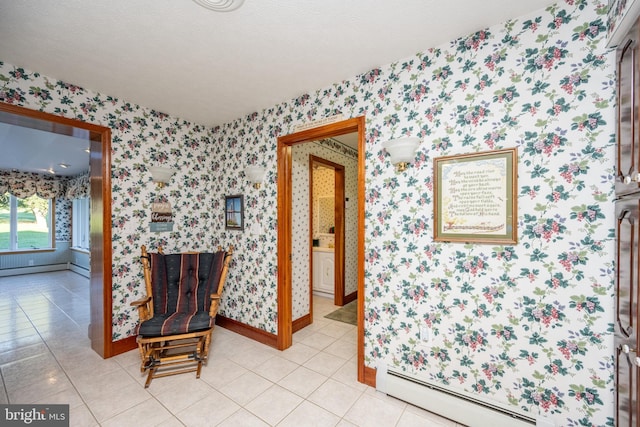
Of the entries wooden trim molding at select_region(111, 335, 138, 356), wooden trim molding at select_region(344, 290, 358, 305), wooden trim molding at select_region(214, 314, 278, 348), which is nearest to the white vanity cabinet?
wooden trim molding at select_region(344, 290, 358, 305)

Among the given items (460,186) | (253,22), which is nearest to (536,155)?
(460,186)

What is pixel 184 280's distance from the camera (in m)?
2.77

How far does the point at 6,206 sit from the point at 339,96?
345 inches

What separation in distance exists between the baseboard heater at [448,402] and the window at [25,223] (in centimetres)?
917

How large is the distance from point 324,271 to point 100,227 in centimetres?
314

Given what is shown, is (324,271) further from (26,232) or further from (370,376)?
(26,232)

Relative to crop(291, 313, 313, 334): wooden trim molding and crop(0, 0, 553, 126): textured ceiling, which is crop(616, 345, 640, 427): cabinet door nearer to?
crop(0, 0, 553, 126): textured ceiling

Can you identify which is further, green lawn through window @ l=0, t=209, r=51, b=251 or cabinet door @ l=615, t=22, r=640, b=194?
green lawn through window @ l=0, t=209, r=51, b=251

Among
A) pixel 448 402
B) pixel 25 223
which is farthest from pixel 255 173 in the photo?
pixel 25 223

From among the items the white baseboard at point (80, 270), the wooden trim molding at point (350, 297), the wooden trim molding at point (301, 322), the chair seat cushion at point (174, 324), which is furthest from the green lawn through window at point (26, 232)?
the wooden trim molding at point (350, 297)

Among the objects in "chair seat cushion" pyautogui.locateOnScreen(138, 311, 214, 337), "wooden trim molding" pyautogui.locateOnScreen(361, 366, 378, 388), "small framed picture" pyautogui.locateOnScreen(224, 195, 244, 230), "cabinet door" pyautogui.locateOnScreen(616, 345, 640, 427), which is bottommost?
"wooden trim molding" pyautogui.locateOnScreen(361, 366, 378, 388)

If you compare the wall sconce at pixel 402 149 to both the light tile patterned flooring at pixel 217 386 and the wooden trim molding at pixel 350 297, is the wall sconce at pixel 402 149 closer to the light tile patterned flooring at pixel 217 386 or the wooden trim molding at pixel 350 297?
the light tile patterned flooring at pixel 217 386

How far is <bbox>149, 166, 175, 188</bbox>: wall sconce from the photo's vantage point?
9.15 ft

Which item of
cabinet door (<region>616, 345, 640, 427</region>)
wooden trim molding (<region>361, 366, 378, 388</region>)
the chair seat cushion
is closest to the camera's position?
cabinet door (<region>616, 345, 640, 427</region>)
